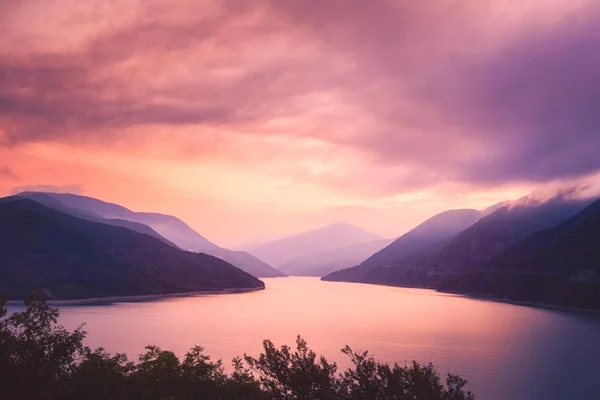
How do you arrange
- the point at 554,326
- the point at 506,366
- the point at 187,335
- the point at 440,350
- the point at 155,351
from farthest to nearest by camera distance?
1. the point at 554,326
2. the point at 187,335
3. the point at 440,350
4. the point at 506,366
5. the point at 155,351

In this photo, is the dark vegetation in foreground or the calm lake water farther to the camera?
the calm lake water

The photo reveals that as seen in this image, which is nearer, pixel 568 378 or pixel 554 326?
pixel 568 378

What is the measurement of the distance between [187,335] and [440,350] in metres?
71.6

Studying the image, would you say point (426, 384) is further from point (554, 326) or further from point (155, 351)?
point (554, 326)

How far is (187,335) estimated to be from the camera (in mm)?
151250

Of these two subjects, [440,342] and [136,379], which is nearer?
[136,379]

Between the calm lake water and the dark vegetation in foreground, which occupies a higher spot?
the dark vegetation in foreground

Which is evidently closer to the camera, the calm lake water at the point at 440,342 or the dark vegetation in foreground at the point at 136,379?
the dark vegetation in foreground at the point at 136,379

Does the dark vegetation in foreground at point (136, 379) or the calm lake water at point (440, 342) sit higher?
the dark vegetation in foreground at point (136, 379)

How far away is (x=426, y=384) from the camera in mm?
43781

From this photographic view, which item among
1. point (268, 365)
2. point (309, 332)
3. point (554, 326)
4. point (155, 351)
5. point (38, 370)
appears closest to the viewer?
point (38, 370)

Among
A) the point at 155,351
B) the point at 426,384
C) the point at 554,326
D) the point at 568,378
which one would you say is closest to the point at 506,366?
the point at 568,378

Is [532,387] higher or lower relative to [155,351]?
lower

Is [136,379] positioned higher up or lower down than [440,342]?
higher up
